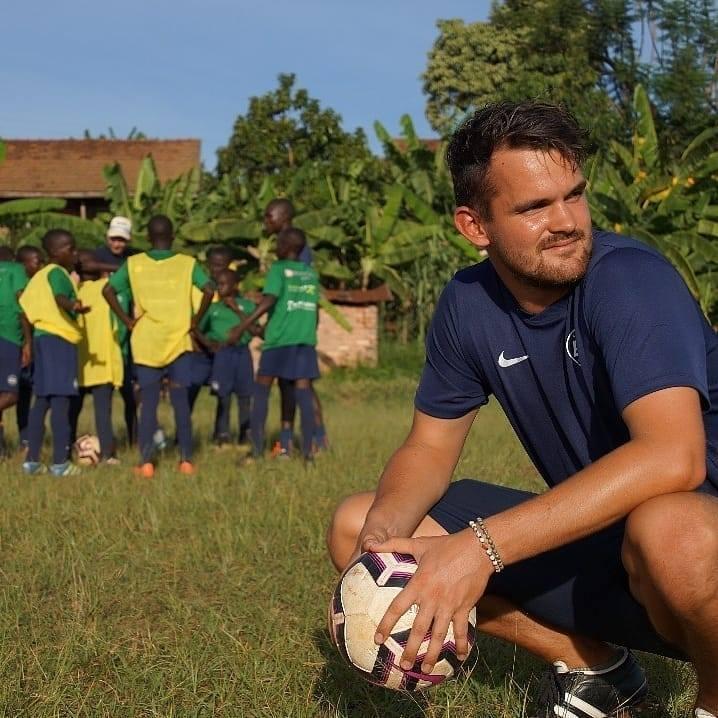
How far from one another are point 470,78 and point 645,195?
25.6 m

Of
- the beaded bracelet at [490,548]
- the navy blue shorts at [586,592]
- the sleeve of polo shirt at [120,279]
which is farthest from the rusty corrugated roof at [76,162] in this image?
the beaded bracelet at [490,548]

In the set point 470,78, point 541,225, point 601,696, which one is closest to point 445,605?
point 601,696

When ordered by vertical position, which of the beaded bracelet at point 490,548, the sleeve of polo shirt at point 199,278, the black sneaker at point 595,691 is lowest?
the black sneaker at point 595,691

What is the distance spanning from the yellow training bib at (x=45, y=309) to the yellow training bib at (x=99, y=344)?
1.99 feet

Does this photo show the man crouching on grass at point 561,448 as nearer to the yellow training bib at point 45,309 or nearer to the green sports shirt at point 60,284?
the green sports shirt at point 60,284

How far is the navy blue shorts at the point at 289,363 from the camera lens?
9.87m

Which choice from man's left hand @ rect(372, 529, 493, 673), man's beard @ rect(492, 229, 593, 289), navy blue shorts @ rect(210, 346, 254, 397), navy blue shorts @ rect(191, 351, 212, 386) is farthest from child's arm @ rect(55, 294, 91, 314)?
man's left hand @ rect(372, 529, 493, 673)

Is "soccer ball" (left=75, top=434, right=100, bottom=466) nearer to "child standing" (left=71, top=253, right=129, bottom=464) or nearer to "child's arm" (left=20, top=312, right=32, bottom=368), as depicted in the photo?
"child standing" (left=71, top=253, right=129, bottom=464)

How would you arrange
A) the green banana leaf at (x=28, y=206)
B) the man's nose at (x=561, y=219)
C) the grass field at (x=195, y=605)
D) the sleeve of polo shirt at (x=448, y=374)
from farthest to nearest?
1. the green banana leaf at (x=28, y=206)
2. the grass field at (x=195, y=605)
3. the sleeve of polo shirt at (x=448, y=374)
4. the man's nose at (x=561, y=219)

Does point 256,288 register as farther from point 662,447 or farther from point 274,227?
point 662,447

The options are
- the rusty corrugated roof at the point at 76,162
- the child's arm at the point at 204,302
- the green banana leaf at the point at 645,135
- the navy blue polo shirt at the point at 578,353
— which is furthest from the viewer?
the rusty corrugated roof at the point at 76,162

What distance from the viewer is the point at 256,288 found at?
1938cm

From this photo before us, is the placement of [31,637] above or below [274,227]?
below

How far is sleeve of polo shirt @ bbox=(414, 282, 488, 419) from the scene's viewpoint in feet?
11.9
